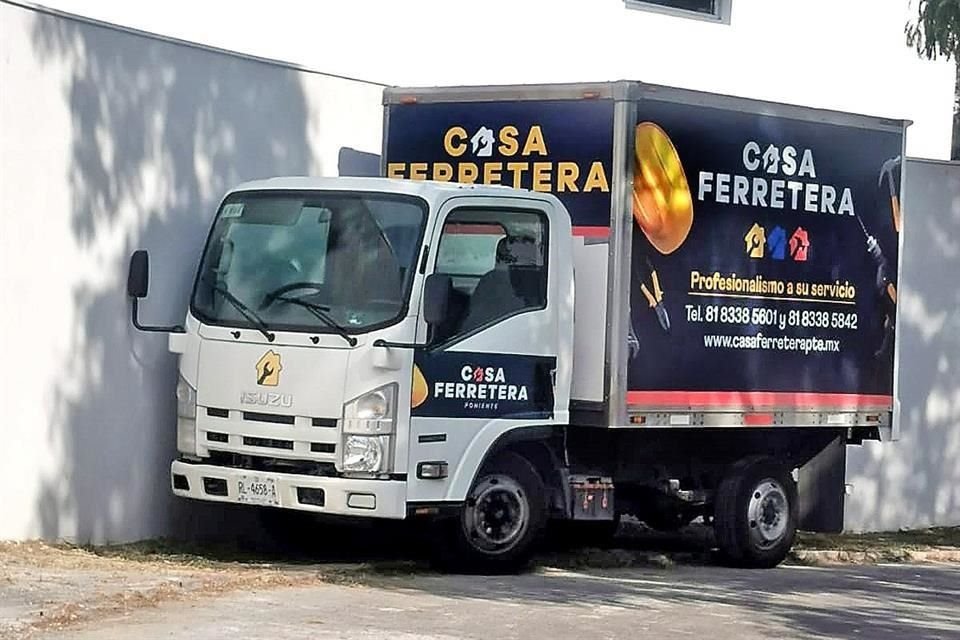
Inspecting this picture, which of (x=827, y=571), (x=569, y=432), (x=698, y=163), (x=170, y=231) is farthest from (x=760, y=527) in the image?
(x=170, y=231)

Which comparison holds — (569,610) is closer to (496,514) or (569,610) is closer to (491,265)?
(496,514)

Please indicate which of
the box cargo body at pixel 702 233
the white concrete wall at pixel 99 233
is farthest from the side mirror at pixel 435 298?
the white concrete wall at pixel 99 233

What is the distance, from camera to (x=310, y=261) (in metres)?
13.2

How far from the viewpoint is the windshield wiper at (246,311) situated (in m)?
13.0

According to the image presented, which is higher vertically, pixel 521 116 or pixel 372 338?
pixel 521 116

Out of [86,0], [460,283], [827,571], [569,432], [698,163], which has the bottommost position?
[827,571]

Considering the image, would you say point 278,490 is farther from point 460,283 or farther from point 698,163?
point 698,163

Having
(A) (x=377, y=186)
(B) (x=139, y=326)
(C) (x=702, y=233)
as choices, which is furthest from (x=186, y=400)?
(C) (x=702, y=233)

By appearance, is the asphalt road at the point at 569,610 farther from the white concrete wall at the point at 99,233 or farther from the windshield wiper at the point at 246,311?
the white concrete wall at the point at 99,233

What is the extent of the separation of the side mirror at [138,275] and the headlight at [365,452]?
1.93 metres

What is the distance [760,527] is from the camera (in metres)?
15.0

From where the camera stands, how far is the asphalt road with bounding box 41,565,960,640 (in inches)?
420

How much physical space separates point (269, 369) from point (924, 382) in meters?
8.35

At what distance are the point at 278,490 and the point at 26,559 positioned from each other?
1.67 meters
